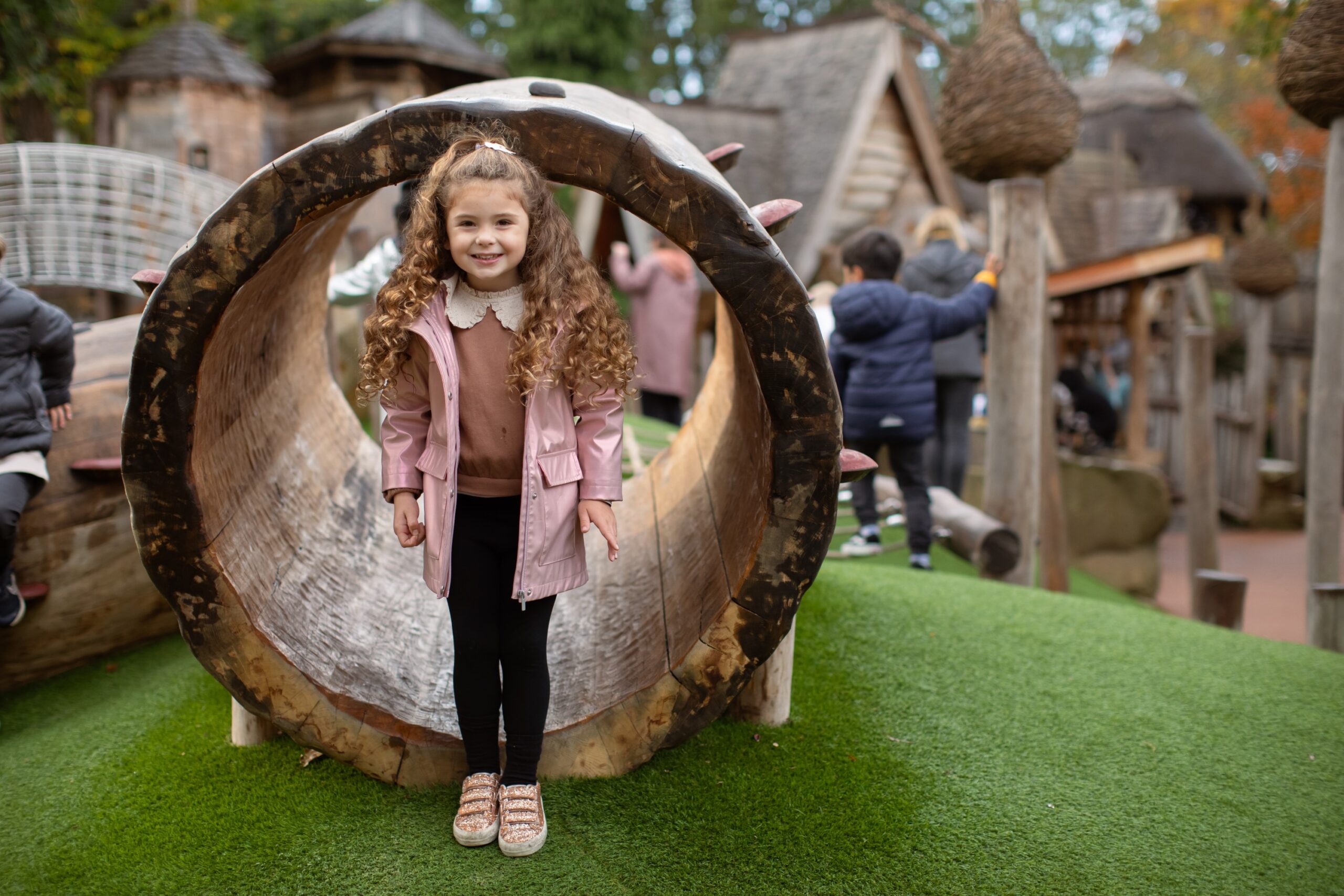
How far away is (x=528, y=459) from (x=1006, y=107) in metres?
3.81

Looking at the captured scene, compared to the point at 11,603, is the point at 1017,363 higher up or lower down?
higher up

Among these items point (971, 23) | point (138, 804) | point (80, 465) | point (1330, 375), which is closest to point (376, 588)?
point (138, 804)

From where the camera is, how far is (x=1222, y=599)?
201 inches

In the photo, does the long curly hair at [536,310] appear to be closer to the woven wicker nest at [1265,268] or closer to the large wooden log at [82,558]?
the large wooden log at [82,558]

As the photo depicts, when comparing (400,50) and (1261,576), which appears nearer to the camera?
(1261,576)

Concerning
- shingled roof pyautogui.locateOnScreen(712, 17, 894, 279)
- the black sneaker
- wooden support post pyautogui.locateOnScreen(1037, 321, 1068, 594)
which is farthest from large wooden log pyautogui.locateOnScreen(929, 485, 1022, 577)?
shingled roof pyautogui.locateOnScreen(712, 17, 894, 279)

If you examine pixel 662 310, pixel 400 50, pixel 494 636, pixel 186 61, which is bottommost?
pixel 494 636

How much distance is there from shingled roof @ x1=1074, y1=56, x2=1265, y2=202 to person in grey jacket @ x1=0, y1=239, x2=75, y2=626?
19.5m

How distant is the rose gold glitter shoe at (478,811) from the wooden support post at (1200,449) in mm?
6715

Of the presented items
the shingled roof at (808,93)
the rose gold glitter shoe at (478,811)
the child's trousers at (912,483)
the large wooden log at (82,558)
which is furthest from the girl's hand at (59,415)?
the shingled roof at (808,93)

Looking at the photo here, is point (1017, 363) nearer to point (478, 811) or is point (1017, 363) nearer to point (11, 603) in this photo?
point (478, 811)

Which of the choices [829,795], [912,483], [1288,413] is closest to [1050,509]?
[912,483]

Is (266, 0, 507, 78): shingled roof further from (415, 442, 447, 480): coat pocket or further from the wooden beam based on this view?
(415, 442, 447, 480): coat pocket

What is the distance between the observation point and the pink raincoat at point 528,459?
226 centimetres
